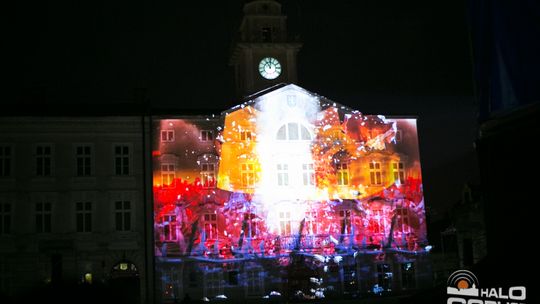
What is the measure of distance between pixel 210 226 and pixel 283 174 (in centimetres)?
498

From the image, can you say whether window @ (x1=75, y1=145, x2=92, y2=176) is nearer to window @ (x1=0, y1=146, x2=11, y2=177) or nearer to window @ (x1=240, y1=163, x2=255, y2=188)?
window @ (x1=0, y1=146, x2=11, y2=177)

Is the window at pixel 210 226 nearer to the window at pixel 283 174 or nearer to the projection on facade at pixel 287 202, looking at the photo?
the projection on facade at pixel 287 202

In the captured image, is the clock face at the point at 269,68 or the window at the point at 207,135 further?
the clock face at the point at 269,68

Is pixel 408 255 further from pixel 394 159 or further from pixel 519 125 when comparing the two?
pixel 519 125

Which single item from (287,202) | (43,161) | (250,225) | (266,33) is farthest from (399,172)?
(43,161)

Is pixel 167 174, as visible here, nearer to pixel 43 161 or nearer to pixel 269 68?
pixel 43 161

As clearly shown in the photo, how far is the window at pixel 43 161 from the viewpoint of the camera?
3981cm

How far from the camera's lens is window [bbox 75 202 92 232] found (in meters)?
39.5

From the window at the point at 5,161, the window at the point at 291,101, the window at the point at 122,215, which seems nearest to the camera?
the window at the point at 5,161

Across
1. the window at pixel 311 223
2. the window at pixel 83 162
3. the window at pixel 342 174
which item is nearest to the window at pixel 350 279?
the window at pixel 311 223

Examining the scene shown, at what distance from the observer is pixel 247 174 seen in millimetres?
40750

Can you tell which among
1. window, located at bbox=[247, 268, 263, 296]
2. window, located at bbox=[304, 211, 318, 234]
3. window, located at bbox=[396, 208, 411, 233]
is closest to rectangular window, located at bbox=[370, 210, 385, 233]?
window, located at bbox=[396, 208, 411, 233]

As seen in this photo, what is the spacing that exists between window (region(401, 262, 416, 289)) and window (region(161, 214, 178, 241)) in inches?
505

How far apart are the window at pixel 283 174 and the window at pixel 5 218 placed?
47.4ft
